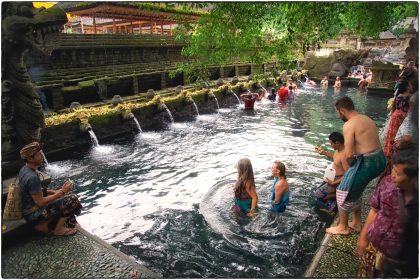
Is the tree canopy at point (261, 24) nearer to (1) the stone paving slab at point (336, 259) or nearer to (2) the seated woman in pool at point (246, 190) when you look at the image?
(2) the seated woman in pool at point (246, 190)

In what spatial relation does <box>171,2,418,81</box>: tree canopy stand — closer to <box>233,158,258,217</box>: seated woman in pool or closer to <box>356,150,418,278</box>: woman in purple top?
<box>233,158,258,217</box>: seated woman in pool

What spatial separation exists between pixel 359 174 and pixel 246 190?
2.16 meters

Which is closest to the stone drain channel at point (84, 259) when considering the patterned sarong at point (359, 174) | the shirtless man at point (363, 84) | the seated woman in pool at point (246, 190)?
the patterned sarong at point (359, 174)

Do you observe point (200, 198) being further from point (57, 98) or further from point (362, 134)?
point (57, 98)

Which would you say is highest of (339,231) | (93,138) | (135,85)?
(135,85)

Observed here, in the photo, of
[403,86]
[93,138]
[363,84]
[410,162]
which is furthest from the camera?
[363,84]

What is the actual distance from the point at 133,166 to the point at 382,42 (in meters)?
43.9

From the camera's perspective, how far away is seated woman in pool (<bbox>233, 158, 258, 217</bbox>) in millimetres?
5793

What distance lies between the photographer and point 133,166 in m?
9.68

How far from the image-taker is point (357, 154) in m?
4.45

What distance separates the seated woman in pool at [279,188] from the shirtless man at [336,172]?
0.82m

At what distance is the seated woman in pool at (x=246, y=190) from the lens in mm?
5793

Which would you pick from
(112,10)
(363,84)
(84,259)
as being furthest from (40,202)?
(363,84)

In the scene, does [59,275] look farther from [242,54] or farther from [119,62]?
[119,62]
